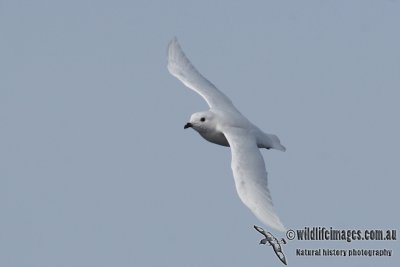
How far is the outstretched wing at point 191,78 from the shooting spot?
3425 centimetres

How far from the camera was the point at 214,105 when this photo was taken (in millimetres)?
33688

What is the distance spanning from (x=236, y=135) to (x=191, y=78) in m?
5.08

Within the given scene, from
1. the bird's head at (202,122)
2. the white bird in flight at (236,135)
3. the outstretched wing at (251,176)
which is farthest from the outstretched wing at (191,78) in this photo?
the outstretched wing at (251,176)

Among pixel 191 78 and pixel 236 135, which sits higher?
pixel 191 78

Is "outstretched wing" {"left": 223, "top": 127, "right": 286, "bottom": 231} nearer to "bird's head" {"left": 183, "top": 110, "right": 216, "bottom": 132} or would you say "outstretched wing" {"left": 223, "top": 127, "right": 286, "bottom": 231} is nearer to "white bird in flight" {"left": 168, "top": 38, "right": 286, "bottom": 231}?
"white bird in flight" {"left": 168, "top": 38, "right": 286, "bottom": 231}

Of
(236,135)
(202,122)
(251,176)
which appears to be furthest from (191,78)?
(251,176)

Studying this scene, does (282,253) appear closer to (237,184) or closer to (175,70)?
(237,184)

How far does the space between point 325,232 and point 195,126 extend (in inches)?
169

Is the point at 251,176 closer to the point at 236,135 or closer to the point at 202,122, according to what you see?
the point at 236,135

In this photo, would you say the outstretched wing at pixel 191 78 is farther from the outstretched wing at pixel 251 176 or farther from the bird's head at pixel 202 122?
the outstretched wing at pixel 251 176

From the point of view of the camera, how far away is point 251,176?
28844 millimetres

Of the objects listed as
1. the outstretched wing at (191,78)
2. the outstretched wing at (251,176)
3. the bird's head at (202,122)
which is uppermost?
the outstretched wing at (191,78)

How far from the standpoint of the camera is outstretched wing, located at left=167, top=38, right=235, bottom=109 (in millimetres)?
34250

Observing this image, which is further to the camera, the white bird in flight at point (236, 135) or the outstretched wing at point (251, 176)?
the white bird in flight at point (236, 135)
